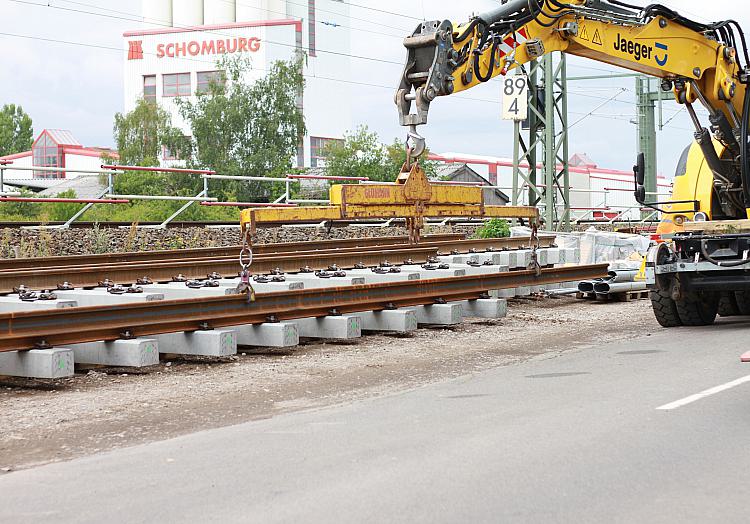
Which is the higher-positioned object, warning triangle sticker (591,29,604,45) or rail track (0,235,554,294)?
warning triangle sticker (591,29,604,45)

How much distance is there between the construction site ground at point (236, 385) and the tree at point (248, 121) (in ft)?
189

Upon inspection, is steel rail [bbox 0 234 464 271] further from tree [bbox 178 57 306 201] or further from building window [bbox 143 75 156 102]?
building window [bbox 143 75 156 102]

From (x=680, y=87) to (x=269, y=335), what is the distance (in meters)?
7.41

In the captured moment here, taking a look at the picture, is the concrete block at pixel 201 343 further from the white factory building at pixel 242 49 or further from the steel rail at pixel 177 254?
the white factory building at pixel 242 49

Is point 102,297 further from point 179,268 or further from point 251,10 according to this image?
point 251,10

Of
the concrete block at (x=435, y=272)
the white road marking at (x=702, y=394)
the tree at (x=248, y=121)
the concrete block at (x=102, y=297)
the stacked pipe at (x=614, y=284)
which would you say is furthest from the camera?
the tree at (x=248, y=121)

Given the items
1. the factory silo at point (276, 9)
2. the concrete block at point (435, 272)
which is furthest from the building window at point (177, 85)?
the concrete block at point (435, 272)

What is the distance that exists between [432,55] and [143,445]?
692 cm

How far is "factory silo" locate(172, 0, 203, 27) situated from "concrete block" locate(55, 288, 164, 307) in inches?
3480

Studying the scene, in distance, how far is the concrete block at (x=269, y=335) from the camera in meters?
11.7

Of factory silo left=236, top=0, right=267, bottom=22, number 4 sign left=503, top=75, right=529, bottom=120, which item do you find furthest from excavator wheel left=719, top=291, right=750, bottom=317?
factory silo left=236, top=0, right=267, bottom=22

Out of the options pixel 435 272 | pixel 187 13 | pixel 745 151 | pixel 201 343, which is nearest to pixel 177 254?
pixel 435 272

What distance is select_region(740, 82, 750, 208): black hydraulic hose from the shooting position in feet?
48.2

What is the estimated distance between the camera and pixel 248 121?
234 ft
